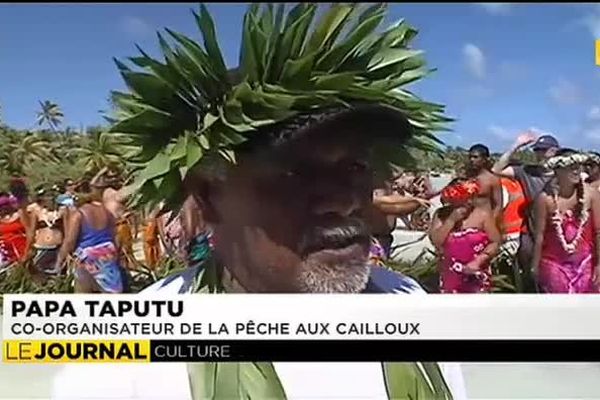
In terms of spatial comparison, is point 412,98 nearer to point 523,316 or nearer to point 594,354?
point 523,316

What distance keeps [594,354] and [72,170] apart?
1983 mm

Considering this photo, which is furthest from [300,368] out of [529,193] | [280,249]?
[529,193]

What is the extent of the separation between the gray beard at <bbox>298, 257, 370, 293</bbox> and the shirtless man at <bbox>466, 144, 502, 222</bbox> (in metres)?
0.48

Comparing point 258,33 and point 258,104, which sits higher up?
point 258,33

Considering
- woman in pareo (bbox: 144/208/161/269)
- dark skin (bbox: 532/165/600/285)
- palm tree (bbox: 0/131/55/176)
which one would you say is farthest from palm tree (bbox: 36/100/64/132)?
dark skin (bbox: 532/165/600/285)

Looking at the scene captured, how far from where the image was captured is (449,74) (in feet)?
13.2

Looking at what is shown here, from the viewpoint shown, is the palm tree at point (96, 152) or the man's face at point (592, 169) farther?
the man's face at point (592, 169)

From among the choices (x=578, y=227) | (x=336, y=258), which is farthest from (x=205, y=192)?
(x=578, y=227)

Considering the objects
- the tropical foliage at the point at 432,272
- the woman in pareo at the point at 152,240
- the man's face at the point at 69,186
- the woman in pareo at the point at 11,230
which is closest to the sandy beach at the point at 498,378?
the tropical foliage at the point at 432,272

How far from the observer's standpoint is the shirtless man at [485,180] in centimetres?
402

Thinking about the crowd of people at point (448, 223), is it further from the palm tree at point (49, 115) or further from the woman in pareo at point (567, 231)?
the palm tree at point (49, 115)

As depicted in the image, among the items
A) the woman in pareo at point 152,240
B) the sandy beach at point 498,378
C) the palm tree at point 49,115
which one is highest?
the palm tree at point 49,115

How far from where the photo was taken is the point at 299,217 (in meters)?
3.98

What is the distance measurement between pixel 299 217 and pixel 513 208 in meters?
0.78
